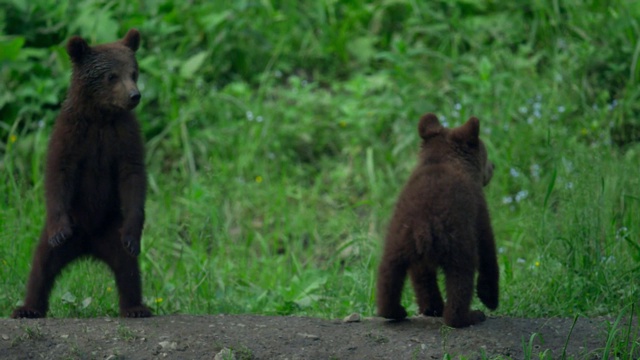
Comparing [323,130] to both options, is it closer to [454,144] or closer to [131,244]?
[454,144]

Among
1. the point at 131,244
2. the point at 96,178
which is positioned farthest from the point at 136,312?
the point at 96,178

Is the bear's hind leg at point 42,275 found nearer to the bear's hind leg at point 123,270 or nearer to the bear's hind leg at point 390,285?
the bear's hind leg at point 123,270

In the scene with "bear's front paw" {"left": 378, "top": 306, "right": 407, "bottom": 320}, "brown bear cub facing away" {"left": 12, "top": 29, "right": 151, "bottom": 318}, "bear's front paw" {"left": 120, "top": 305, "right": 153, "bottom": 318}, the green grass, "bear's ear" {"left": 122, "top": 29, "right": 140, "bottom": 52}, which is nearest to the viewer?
"bear's front paw" {"left": 378, "top": 306, "right": 407, "bottom": 320}

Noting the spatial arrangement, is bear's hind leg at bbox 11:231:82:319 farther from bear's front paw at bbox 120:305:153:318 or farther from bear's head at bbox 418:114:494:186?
bear's head at bbox 418:114:494:186

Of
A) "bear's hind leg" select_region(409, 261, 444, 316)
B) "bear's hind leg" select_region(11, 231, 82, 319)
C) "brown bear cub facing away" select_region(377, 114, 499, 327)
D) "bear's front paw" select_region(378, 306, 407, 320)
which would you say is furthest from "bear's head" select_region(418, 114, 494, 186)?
"bear's hind leg" select_region(11, 231, 82, 319)

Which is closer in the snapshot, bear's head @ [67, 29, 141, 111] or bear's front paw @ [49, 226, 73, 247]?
bear's front paw @ [49, 226, 73, 247]

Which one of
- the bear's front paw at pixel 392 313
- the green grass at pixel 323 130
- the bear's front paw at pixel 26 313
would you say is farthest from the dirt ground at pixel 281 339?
the green grass at pixel 323 130

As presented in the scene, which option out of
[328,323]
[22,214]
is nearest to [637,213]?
[328,323]

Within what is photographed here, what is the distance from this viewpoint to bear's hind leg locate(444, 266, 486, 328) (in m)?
5.09

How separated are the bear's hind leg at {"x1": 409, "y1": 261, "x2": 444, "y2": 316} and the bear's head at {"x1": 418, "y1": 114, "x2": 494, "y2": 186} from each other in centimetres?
61

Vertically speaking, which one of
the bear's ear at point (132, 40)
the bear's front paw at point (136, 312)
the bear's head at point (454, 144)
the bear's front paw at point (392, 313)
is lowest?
the bear's front paw at point (136, 312)

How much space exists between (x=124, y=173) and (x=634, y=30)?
570 cm

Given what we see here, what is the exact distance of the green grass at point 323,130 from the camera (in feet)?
21.9

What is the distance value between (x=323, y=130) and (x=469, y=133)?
14.1 ft
